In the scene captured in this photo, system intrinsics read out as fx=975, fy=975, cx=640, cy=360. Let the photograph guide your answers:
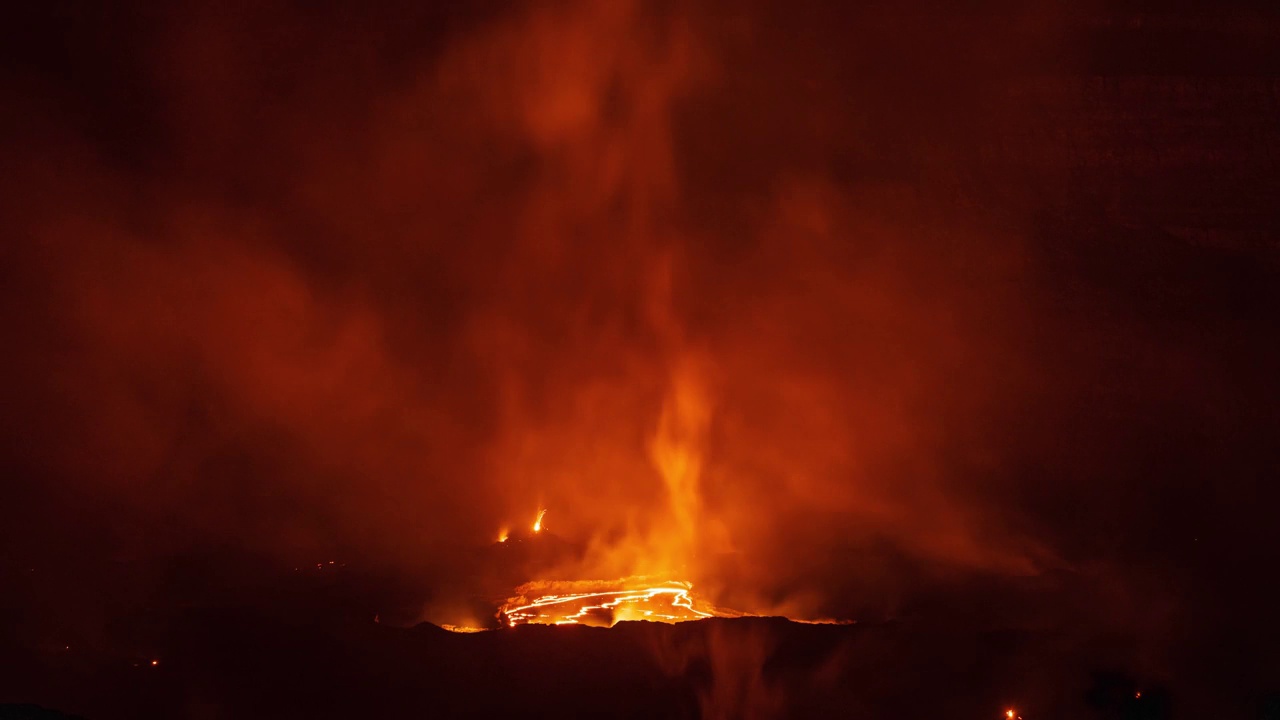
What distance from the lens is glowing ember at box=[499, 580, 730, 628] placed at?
16.0 ft

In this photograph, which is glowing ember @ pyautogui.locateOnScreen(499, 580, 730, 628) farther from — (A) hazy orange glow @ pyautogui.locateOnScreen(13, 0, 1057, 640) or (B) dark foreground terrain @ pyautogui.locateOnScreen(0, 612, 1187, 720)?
(A) hazy orange glow @ pyautogui.locateOnScreen(13, 0, 1057, 640)

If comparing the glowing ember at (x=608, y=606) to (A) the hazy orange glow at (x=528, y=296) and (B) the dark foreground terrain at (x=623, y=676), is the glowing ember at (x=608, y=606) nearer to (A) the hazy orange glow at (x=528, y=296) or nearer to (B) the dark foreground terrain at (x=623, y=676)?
(B) the dark foreground terrain at (x=623, y=676)

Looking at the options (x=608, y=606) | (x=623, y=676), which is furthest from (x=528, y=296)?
(x=623, y=676)

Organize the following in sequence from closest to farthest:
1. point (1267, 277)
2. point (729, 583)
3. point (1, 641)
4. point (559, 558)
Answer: point (1, 641)
point (729, 583)
point (559, 558)
point (1267, 277)

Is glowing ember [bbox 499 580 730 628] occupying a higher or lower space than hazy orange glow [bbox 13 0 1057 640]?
lower

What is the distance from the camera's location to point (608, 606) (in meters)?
5.12

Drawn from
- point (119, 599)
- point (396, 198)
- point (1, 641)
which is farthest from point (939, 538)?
point (1, 641)

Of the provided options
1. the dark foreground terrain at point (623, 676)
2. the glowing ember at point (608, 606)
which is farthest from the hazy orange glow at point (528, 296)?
the dark foreground terrain at point (623, 676)

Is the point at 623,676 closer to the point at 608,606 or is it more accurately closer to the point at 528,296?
the point at 608,606

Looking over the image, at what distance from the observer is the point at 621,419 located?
22.1ft

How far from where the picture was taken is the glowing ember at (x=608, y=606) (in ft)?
16.0

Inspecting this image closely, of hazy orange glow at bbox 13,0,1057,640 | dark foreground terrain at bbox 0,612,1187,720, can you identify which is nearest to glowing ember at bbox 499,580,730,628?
dark foreground terrain at bbox 0,612,1187,720

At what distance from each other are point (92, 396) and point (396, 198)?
2.40 meters

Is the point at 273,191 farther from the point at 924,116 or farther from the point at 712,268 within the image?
the point at 924,116
